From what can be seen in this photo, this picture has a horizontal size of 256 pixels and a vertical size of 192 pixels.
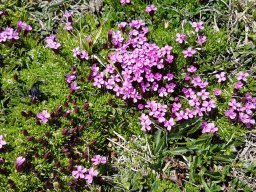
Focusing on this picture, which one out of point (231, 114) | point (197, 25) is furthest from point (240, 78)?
point (197, 25)

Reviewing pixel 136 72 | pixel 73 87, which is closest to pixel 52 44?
pixel 73 87

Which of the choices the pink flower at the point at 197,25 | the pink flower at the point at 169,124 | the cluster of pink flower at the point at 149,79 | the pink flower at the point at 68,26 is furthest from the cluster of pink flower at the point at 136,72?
the pink flower at the point at 68,26

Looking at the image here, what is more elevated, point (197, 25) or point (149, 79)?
point (197, 25)

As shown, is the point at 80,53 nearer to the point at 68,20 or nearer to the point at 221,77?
the point at 68,20

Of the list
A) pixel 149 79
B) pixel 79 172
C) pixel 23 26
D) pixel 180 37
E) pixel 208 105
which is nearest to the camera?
pixel 79 172

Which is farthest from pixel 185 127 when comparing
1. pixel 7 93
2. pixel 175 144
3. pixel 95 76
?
pixel 7 93

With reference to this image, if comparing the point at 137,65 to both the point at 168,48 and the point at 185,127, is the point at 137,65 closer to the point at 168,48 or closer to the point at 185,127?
the point at 168,48

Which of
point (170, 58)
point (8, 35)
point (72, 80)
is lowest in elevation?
point (72, 80)

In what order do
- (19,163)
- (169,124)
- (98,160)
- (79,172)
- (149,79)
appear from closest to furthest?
1. (19,163)
2. (79,172)
3. (98,160)
4. (169,124)
5. (149,79)

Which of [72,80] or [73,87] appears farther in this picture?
[72,80]

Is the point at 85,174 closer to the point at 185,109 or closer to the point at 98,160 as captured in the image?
the point at 98,160

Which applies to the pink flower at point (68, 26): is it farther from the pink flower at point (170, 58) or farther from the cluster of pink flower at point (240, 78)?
the cluster of pink flower at point (240, 78)
